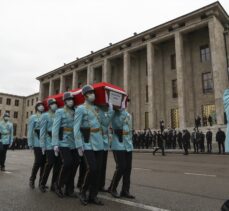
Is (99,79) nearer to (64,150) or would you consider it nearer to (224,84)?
(224,84)

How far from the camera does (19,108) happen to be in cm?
7906

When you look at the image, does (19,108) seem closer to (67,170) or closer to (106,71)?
(106,71)

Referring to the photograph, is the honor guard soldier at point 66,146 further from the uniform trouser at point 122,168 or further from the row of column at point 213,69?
the row of column at point 213,69

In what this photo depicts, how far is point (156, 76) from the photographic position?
134ft

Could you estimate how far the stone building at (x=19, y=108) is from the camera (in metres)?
76.0

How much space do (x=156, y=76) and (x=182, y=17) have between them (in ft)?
31.3

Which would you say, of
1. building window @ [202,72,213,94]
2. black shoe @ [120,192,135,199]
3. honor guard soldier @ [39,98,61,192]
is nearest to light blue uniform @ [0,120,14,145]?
honor guard soldier @ [39,98,61,192]

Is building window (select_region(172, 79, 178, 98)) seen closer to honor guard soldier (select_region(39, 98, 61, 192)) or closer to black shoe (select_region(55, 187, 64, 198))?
honor guard soldier (select_region(39, 98, 61, 192))

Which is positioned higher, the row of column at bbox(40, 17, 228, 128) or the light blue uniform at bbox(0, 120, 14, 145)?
the row of column at bbox(40, 17, 228, 128)

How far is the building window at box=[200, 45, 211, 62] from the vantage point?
3581cm

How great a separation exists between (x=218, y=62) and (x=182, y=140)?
46.2 feet

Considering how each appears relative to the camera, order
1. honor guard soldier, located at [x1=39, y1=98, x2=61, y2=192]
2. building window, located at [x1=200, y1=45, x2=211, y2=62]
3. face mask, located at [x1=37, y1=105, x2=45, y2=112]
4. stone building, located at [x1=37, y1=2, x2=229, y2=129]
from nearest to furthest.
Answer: honor guard soldier, located at [x1=39, y1=98, x2=61, y2=192] → face mask, located at [x1=37, y1=105, x2=45, y2=112] → stone building, located at [x1=37, y1=2, x2=229, y2=129] → building window, located at [x1=200, y1=45, x2=211, y2=62]

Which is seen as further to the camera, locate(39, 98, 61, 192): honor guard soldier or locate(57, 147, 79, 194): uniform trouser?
locate(39, 98, 61, 192): honor guard soldier

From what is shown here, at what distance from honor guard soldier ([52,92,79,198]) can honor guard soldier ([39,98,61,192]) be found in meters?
0.56
